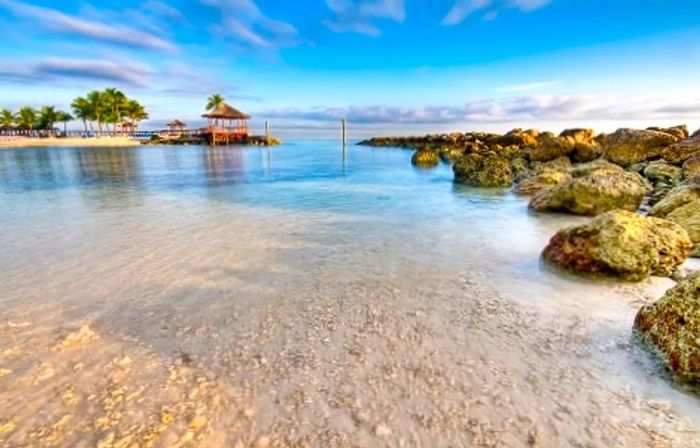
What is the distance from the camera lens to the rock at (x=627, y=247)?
18.2ft

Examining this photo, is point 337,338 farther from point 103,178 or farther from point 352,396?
point 103,178

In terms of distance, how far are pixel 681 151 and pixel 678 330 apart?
60.6 ft

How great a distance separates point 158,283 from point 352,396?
12.5 ft

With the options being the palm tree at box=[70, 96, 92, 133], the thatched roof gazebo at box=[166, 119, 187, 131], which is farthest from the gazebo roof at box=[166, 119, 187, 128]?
the palm tree at box=[70, 96, 92, 133]

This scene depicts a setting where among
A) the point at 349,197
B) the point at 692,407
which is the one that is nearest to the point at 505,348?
the point at 692,407

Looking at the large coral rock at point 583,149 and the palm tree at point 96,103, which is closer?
the large coral rock at point 583,149

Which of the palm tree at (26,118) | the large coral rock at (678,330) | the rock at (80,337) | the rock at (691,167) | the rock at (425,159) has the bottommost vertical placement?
the rock at (425,159)

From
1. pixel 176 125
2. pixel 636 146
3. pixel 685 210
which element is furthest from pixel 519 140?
pixel 176 125

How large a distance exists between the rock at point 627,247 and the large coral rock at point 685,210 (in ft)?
4.38

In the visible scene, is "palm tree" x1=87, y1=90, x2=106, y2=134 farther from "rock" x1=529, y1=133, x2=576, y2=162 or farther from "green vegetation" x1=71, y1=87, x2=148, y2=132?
"rock" x1=529, y1=133, x2=576, y2=162

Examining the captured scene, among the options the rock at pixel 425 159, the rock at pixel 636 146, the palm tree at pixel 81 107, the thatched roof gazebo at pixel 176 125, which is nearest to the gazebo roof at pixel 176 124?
the thatched roof gazebo at pixel 176 125

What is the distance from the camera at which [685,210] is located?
24.3ft

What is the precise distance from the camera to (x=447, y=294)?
5254mm

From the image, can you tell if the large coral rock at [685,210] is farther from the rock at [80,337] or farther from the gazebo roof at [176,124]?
the gazebo roof at [176,124]
